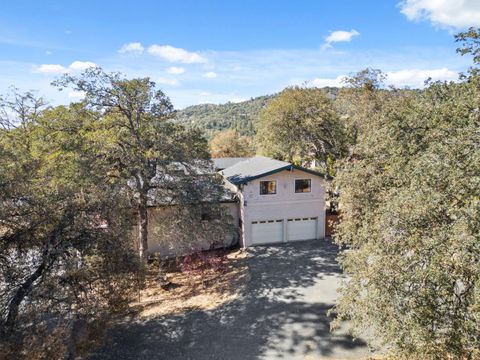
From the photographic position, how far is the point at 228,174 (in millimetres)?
23203

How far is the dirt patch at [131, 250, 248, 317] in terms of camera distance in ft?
46.2

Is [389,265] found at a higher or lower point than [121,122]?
lower

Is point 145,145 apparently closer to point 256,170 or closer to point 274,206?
point 256,170

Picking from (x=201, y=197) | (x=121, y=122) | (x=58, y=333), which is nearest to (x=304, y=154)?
(x=201, y=197)

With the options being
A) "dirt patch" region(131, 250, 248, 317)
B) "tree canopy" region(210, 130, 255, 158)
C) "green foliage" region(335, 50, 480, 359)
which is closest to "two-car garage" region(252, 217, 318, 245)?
"dirt patch" region(131, 250, 248, 317)

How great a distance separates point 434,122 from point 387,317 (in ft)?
20.5

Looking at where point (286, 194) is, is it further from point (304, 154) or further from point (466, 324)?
point (466, 324)

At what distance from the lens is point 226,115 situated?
445 ft

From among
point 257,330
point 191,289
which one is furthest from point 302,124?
point 257,330

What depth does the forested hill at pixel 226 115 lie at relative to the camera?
354ft

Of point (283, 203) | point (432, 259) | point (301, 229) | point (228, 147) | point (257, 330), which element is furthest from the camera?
point (228, 147)

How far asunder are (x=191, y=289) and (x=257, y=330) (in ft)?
18.9

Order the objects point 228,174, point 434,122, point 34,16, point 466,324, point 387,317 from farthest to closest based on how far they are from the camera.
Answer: point 228,174 < point 34,16 < point 434,122 < point 387,317 < point 466,324

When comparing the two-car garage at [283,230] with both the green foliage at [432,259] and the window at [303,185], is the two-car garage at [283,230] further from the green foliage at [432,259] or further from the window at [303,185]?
the green foliage at [432,259]
